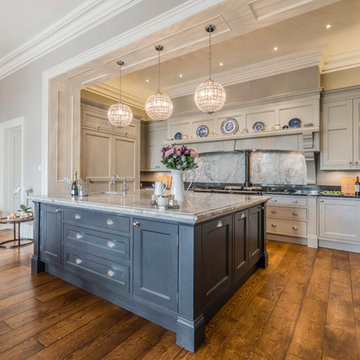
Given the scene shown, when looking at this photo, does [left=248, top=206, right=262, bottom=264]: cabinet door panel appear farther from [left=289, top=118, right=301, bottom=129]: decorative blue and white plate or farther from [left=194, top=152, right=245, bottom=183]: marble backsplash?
[left=194, top=152, right=245, bottom=183]: marble backsplash

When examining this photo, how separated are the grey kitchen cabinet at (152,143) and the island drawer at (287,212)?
3277 millimetres

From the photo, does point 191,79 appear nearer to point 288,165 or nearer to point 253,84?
point 253,84

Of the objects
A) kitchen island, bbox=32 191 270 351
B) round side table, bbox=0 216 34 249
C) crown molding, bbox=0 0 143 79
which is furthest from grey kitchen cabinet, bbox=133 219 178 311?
round side table, bbox=0 216 34 249

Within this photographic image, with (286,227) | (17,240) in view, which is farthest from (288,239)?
(17,240)

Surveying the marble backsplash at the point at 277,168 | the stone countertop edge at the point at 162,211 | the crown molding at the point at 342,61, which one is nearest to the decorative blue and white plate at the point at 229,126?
the marble backsplash at the point at 277,168

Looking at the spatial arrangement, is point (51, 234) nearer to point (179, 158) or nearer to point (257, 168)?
point (179, 158)

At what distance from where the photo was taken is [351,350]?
5.27 ft

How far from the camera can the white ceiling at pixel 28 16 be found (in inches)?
119

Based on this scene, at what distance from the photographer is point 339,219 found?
3799 mm

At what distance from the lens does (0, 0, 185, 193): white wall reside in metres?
2.66

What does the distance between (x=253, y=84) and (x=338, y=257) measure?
3472 mm

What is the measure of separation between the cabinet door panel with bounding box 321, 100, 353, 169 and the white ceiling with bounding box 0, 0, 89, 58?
4.20m

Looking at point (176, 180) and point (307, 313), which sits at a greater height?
point (176, 180)

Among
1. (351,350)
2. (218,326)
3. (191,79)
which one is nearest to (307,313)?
(351,350)
